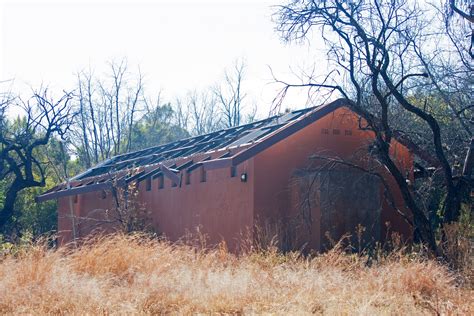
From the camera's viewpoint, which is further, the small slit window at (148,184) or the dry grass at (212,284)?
the small slit window at (148,184)

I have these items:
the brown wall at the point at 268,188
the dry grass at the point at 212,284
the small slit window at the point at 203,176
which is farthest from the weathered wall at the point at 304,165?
the dry grass at the point at 212,284

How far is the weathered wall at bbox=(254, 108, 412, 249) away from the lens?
666 inches

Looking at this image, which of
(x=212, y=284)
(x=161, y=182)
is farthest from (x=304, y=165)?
(x=212, y=284)

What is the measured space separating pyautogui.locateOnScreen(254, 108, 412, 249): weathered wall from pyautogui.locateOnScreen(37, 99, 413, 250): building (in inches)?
1.0

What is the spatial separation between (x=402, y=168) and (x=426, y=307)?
8791 millimetres

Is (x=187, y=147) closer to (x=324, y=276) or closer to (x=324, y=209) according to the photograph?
(x=324, y=209)

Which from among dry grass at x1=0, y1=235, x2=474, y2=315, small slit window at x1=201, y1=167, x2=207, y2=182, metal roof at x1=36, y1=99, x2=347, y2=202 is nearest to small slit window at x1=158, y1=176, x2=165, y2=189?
metal roof at x1=36, y1=99, x2=347, y2=202

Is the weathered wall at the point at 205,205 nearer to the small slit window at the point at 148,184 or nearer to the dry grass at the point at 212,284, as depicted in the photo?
the small slit window at the point at 148,184

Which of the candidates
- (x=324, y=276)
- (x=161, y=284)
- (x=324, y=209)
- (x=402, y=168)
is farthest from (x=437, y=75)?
(x=161, y=284)

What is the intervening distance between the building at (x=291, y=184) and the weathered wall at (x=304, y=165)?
0.02 metres

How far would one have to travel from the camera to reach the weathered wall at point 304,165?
55.5 feet

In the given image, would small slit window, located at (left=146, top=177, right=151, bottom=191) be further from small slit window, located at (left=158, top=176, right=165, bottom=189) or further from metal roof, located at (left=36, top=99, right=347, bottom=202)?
small slit window, located at (left=158, top=176, right=165, bottom=189)

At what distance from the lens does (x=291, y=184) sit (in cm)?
1741

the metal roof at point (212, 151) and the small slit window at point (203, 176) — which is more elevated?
the metal roof at point (212, 151)
